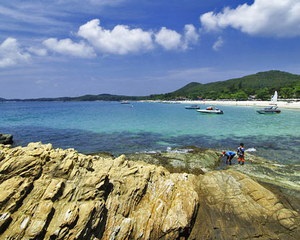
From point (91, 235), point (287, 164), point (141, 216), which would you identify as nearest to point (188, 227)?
point (141, 216)

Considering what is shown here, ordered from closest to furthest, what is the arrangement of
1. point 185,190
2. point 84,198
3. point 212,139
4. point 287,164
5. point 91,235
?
point 91,235, point 84,198, point 185,190, point 287,164, point 212,139

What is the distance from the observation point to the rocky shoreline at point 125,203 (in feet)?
30.1

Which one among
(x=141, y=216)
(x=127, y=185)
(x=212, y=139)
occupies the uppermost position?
(x=127, y=185)

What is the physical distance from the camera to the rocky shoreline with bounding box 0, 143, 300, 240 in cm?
918

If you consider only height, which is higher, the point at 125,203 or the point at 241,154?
the point at 125,203

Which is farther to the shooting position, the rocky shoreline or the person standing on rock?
the person standing on rock

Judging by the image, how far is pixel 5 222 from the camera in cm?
853

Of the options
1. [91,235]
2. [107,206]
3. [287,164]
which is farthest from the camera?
[287,164]

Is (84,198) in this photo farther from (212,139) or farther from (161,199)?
(212,139)

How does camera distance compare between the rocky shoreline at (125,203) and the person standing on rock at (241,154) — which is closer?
the rocky shoreline at (125,203)

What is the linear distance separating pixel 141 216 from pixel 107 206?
170 cm

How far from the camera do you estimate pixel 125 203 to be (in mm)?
11852

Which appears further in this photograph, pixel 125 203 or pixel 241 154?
pixel 241 154

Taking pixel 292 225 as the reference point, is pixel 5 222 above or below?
above
